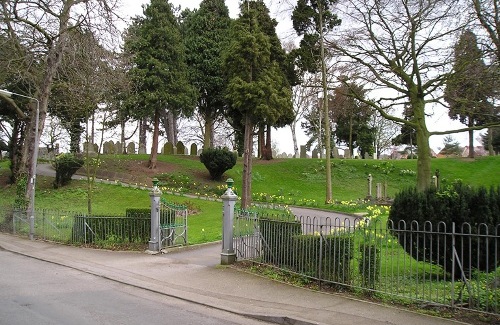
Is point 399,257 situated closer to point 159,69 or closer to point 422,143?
point 422,143

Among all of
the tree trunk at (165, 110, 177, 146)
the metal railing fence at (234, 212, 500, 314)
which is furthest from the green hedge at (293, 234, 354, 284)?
the tree trunk at (165, 110, 177, 146)

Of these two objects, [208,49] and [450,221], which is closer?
[450,221]

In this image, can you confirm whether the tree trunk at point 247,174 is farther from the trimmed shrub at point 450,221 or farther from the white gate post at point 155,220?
the trimmed shrub at point 450,221

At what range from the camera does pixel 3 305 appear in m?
8.37

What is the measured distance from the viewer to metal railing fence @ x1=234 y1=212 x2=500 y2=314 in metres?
7.36

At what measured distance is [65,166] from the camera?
33.4 meters

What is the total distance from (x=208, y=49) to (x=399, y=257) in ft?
117

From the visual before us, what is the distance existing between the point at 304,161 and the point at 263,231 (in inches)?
1386

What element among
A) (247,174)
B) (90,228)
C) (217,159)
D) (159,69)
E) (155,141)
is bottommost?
(90,228)

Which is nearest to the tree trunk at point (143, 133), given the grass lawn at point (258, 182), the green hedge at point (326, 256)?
the grass lawn at point (258, 182)

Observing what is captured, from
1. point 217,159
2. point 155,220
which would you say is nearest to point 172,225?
point 155,220

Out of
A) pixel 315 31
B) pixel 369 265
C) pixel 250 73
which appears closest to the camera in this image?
pixel 369 265

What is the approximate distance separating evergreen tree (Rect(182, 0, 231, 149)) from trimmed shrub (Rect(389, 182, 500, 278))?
3416 centimetres

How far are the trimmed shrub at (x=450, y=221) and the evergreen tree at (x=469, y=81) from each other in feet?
21.7
